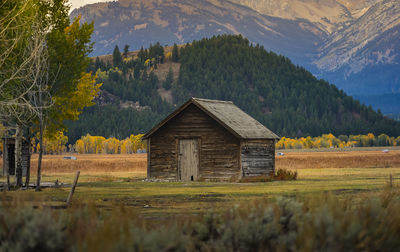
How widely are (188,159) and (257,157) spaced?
4789 millimetres

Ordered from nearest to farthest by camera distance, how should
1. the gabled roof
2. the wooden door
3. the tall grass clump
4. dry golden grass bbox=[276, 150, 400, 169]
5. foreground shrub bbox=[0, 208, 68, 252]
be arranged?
1. the tall grass clump
2. foreground shrub bbox=[0, 208, 68, 252]
3. the gabled roof
4. the wooden door
5. dry golden grass bbox=[276, 150, 400, 169]

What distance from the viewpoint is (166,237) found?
11.8 m

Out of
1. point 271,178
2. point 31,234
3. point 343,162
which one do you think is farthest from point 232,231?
point 343,162

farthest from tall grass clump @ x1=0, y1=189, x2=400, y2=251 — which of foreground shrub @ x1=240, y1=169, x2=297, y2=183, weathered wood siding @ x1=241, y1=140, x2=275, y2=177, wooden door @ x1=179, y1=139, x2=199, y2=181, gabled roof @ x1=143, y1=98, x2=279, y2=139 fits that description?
wooden door @ x1=179, y1=139, x2=199, y2=181

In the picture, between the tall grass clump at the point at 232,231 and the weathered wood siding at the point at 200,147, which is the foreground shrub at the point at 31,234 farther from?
the weathered wood siding at the point at 200,147

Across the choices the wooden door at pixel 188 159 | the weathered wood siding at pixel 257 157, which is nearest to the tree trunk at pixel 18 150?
the wooden door at pixel 188 159

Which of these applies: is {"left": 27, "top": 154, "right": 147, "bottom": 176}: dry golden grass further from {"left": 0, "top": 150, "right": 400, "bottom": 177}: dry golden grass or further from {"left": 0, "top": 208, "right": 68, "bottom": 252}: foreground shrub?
{"left": 0, "top": 208, "right": 68, "bottom": 252}: foreground shrub

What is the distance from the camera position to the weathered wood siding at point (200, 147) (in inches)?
1725

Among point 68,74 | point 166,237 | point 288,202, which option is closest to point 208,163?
point 68,74

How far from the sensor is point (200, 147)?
44562mm

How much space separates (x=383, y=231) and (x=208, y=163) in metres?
31.0

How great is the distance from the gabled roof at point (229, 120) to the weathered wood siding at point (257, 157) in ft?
2.03

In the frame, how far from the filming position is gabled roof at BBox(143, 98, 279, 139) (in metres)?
43.7

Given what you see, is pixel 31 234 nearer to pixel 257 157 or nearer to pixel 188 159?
pixel 188 159
